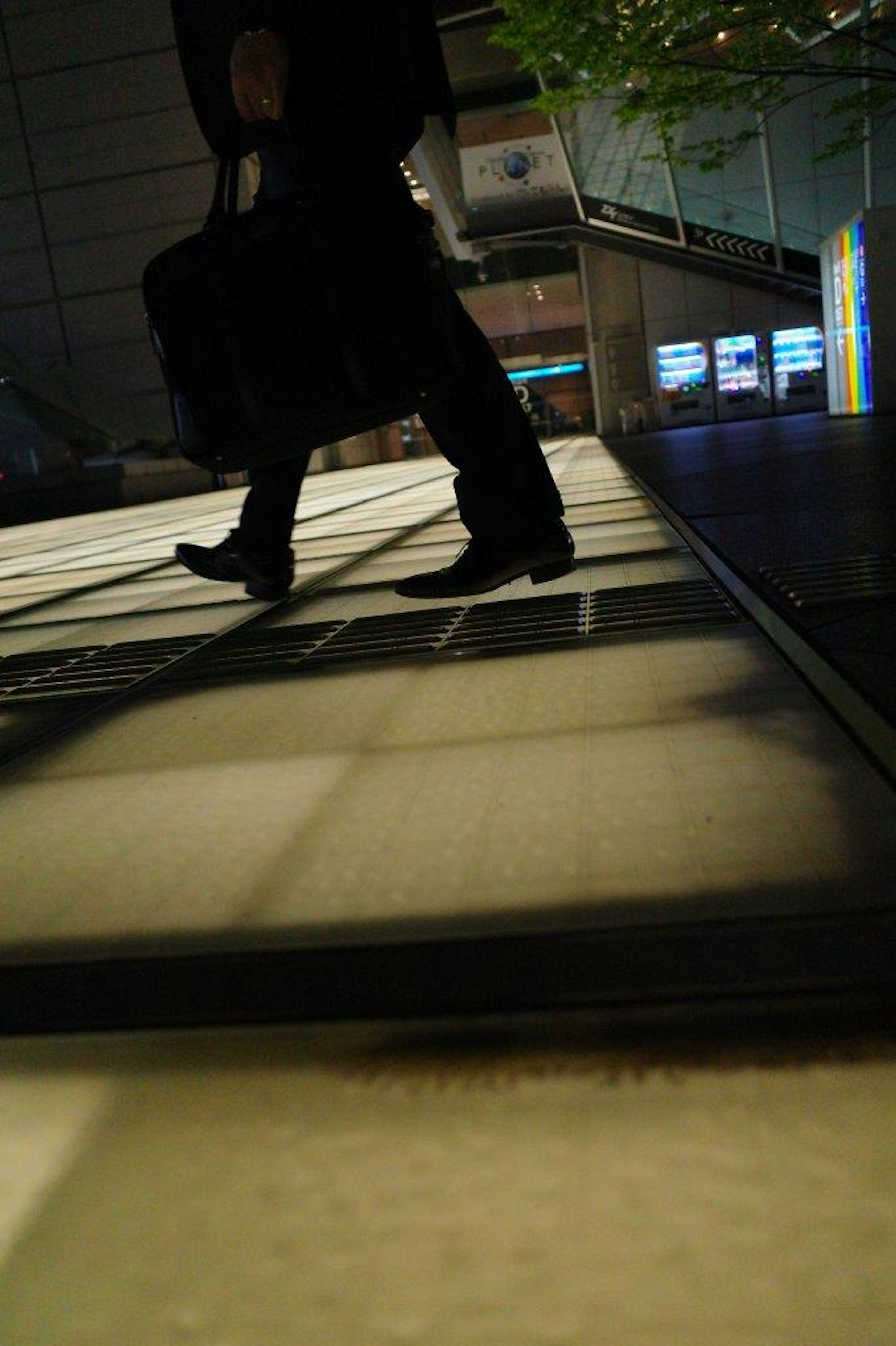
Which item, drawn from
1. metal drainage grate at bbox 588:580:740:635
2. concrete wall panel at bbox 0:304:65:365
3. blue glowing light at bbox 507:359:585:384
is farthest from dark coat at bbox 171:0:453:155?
blue glowing light at bbox 507:359:585:384

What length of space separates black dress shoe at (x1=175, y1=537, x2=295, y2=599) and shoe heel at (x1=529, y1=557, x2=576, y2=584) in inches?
32.1

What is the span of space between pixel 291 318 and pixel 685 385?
21.9 metres

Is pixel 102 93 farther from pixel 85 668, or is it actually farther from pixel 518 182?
pixel 85 668

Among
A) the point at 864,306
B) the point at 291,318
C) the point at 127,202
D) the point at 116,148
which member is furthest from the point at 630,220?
the point at 291,318

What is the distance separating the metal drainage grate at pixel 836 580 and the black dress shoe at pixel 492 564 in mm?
537

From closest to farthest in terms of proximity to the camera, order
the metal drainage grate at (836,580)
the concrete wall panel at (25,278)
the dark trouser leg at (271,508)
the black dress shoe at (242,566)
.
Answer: the metal drainage grate at (836,580)
the dark trouser leg at (271,508)
the black dress shoe at (242,566)
the concrete wall panel at (25,278)

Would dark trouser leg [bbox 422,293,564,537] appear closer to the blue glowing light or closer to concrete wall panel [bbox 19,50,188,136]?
concrete wall panel [bbox 19,50,188,136]

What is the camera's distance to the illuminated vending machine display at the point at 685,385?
869 inches

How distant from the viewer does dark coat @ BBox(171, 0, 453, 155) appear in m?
1.82

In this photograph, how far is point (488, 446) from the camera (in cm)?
224

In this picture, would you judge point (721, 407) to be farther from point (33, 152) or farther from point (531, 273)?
point (33, 152)

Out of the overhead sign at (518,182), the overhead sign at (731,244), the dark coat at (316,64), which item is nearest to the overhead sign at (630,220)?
the overhead sign at (731,244)

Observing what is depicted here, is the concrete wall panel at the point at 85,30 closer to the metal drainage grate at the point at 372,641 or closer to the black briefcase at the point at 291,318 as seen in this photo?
the metal drainage grate at the point at 372,641

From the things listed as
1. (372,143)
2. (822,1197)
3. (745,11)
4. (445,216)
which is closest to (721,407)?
(445,216)
